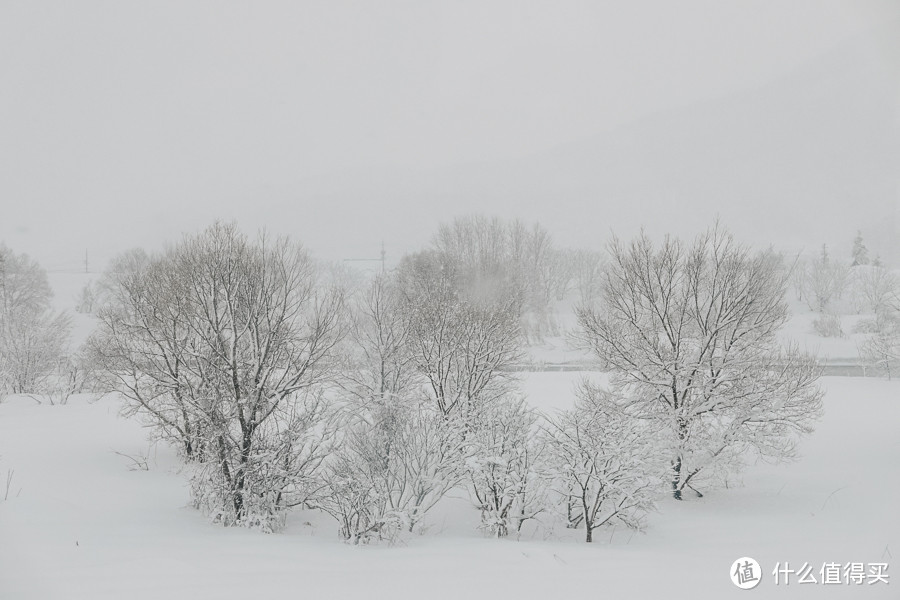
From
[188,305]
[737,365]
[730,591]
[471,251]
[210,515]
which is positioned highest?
[471,251]

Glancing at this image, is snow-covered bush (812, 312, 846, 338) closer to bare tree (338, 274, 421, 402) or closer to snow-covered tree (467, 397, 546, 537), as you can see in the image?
bare tree (338, 274, 421, 402)

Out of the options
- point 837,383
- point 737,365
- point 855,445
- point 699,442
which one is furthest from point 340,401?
point 837,383

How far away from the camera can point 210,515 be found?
1279 cm

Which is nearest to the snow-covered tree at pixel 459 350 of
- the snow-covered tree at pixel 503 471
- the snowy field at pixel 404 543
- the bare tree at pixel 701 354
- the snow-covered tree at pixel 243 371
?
the snow-covered tree at pixel 503 471

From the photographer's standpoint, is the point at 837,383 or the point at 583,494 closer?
the point at 583,494

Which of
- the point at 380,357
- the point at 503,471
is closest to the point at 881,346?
the point at 503,471

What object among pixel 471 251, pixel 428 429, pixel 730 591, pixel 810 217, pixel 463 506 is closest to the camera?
pixel 730 591

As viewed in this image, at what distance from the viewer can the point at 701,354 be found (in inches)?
664

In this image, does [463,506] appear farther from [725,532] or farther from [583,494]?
[725,532]

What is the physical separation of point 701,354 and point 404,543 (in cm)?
1125

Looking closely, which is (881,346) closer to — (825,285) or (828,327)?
(828,327)

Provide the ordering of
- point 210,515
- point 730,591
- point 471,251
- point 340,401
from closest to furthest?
point 730,591
point 210,515
point 340,401
point 471,251

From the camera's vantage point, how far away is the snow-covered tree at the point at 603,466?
13172 millimetres

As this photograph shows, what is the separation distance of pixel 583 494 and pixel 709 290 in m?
8.77
